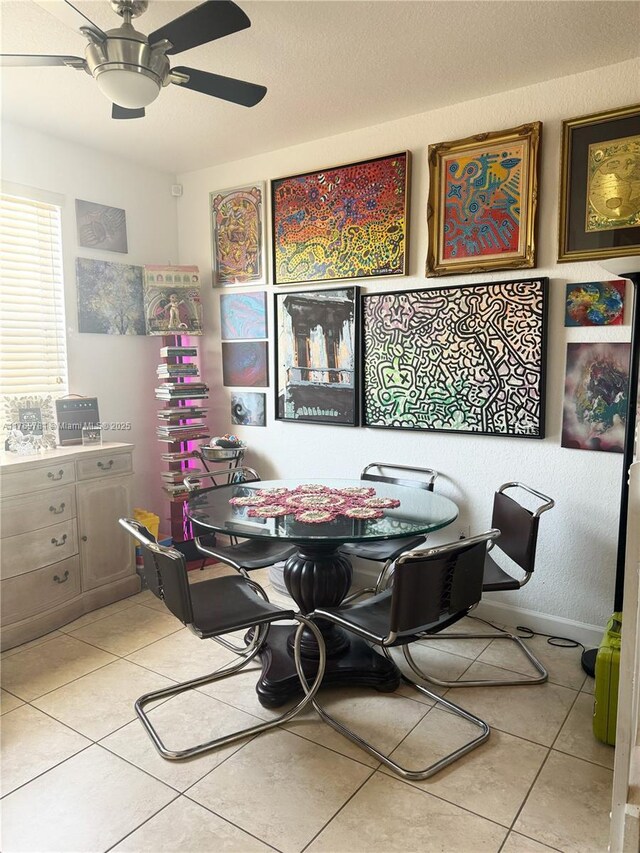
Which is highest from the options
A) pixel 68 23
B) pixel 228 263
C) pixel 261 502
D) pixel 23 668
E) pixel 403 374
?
pixel 68 23

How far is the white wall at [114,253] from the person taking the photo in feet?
11.1

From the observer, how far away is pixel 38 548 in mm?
2928

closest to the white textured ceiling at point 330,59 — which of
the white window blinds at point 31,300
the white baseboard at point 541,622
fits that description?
the white window blinds at point 31,300

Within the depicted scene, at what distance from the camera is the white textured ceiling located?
2178 mm

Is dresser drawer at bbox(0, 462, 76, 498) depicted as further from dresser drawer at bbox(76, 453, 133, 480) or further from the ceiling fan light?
the ceiling fan light

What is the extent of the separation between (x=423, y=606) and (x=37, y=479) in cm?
208

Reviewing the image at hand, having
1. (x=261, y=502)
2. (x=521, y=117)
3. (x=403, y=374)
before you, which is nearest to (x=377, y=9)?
(x=521, y=117)

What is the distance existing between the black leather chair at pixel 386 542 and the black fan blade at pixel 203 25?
197 centimetres

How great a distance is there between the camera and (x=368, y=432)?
11.4ft

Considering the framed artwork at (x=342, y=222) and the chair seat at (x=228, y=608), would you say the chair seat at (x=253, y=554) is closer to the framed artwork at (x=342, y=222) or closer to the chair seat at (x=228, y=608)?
the chair seat at (x=228, y=608)

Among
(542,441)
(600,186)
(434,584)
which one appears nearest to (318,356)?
(542,441)

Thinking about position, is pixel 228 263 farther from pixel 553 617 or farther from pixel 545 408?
pixel 553 617

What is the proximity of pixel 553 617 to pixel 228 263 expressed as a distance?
2.98 metres

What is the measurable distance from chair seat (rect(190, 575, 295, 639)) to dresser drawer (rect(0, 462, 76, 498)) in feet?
3.66
